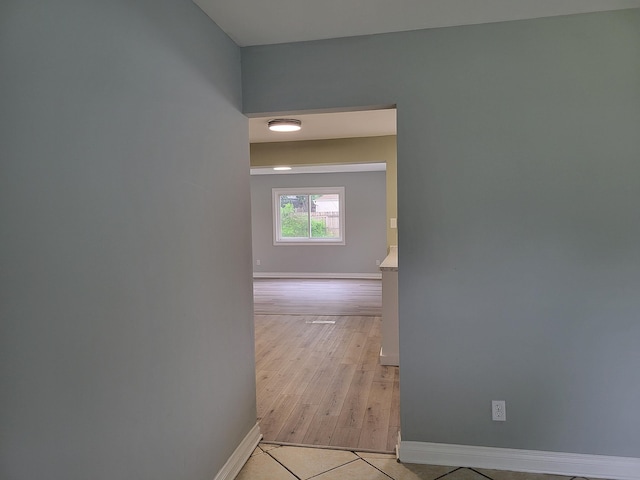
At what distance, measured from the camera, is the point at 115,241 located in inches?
54.9

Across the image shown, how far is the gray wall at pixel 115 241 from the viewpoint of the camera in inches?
41.4

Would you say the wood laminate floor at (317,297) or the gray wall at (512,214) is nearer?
the gray wall at (512,214)

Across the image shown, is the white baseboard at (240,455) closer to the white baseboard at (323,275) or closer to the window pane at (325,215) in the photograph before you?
the white baseboard at (323,275)

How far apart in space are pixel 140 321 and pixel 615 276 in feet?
7.24

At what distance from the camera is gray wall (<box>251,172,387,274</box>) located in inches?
362

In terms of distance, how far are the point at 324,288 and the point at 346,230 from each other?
172 cm

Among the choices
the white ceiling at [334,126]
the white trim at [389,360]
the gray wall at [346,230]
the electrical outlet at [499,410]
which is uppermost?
the white ceiling at [334,126]

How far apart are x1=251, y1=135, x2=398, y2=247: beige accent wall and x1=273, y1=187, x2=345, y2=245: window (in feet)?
14.5

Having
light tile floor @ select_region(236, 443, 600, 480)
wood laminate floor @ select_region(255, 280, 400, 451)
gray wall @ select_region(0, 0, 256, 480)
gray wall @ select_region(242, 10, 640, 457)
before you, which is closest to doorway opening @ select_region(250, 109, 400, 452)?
wood laminate floor @ select_region(255, 280, 400, 451)

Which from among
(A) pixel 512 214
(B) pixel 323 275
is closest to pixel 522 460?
(A) pixel 512 214

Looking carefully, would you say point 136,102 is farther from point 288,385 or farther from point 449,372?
point 288,385

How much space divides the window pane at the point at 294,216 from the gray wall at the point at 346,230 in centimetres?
26

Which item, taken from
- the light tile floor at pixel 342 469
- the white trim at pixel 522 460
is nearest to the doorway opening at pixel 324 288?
the light tile floor at pixel 342 469

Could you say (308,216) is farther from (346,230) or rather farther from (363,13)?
(363,13)
